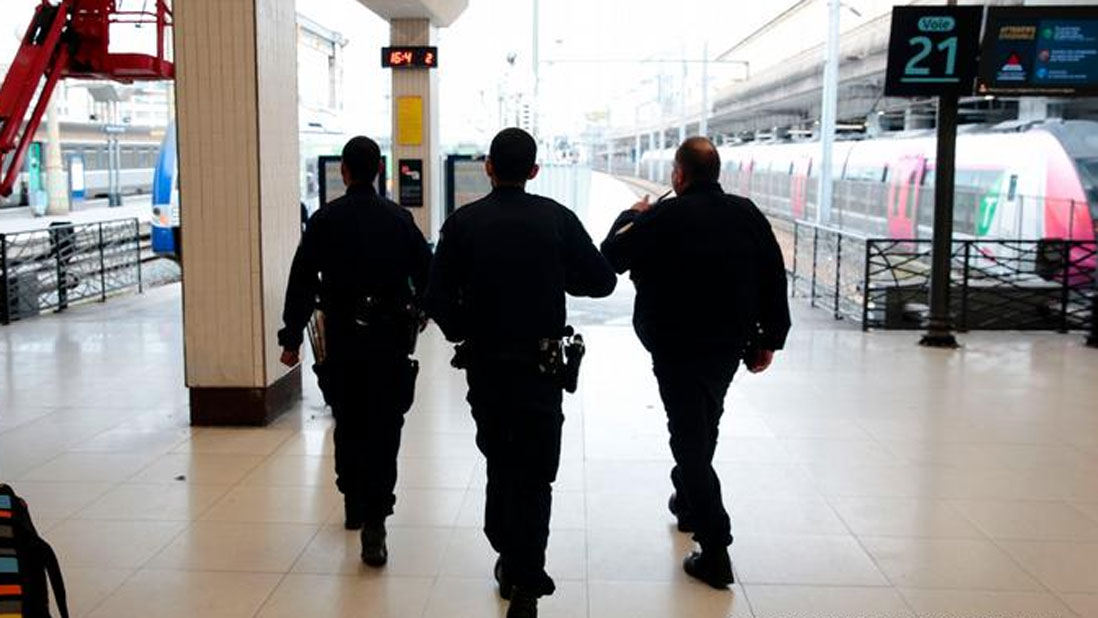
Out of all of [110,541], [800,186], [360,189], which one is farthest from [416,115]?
[800,186]

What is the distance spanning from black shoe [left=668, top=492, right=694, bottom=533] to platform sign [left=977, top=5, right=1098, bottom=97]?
21.3 ft

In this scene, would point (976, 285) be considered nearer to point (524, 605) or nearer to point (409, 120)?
point (409, 120)

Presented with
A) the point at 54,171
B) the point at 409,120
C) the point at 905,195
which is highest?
the point at 409,120

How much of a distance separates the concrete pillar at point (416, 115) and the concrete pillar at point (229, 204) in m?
5.16

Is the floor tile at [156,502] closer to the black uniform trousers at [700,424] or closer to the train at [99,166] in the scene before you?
the black uniform trousers at [700,424]

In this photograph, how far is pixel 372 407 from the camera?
4.15m

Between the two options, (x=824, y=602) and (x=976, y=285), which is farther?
(x=976, y=285)

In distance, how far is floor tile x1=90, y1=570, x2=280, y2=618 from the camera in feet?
12.1

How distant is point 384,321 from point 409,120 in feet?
26.0

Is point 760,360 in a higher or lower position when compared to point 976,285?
higher

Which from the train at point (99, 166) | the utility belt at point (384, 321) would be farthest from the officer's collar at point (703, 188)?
the train at point (99, 166)

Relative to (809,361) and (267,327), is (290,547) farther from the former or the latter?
(809,361)

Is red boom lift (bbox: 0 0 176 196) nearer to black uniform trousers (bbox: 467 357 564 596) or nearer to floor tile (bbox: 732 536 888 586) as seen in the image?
black uniform trousers (bbox: 467 357 564 596)

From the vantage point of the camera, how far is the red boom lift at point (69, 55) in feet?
27.5
